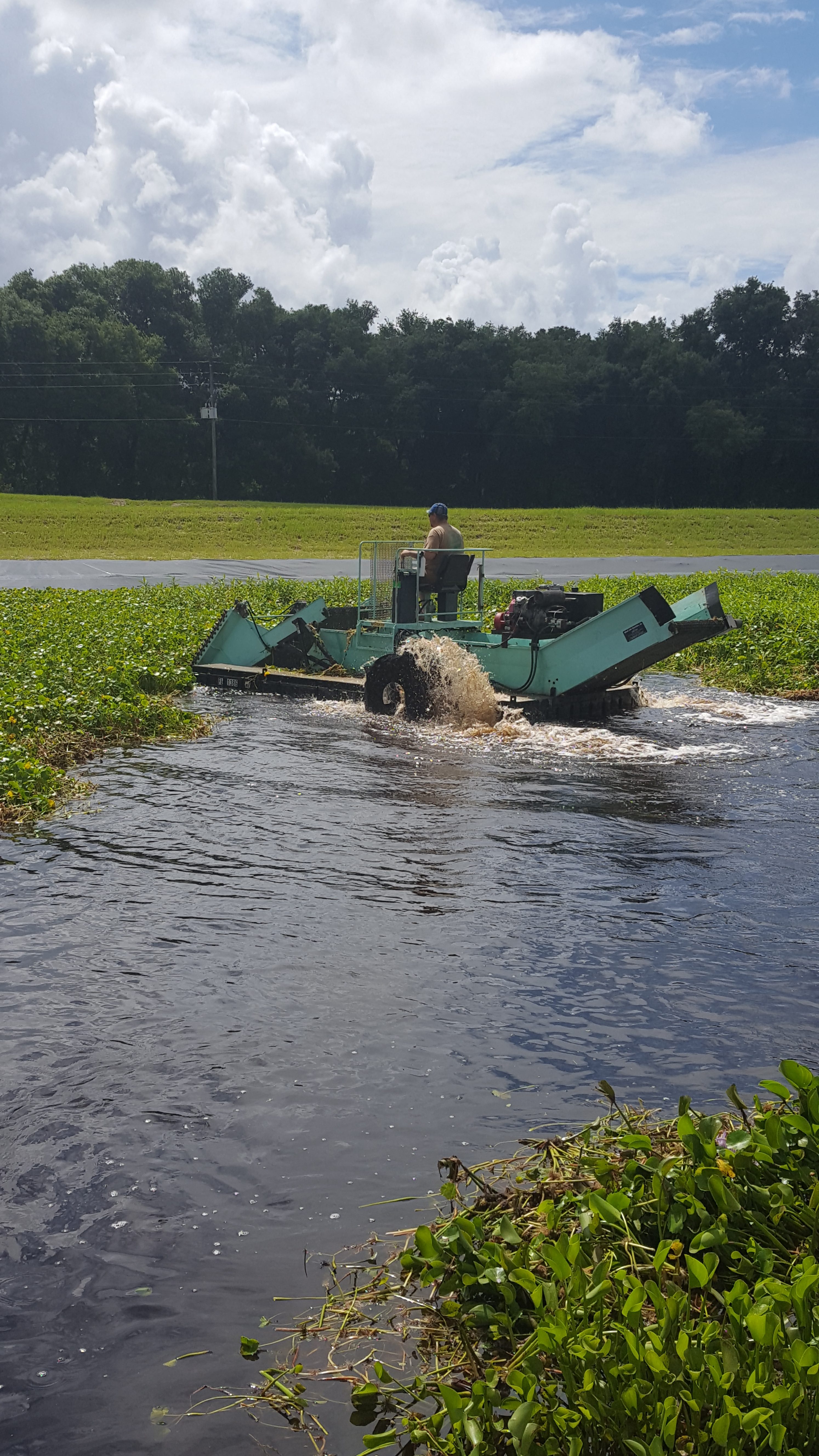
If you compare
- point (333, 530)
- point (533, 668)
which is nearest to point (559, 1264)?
point (533, 668)

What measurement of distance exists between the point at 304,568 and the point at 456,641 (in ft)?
98.1

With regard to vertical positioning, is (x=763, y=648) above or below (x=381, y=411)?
below

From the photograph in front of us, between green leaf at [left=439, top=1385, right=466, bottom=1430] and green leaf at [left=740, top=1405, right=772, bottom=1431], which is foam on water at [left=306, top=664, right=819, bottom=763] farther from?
green leaf at [left=740, top=1405, right=772, bottom=1431]

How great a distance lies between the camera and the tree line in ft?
251

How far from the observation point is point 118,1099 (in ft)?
16.1

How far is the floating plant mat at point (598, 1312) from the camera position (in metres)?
2.68

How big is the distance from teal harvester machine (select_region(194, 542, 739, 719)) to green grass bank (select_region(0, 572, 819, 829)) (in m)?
1.44

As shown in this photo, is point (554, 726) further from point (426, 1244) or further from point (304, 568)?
point (304, 568)

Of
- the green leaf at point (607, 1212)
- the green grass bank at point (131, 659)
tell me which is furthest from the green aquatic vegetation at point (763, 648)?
the green leaf at point (607, 1212)

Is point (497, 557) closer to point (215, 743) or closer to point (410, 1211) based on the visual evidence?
point (215, 743)

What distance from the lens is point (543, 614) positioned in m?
13.6

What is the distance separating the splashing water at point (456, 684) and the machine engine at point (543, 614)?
22.7 inches

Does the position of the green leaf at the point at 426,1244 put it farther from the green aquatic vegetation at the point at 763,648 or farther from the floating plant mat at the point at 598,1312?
the green aquatic vegetation at the point at 763,648

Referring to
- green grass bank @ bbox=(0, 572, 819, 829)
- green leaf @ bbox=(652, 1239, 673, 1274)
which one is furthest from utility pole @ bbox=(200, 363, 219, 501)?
green leaf @ bbox=(652, 1239, 673, 1274)
